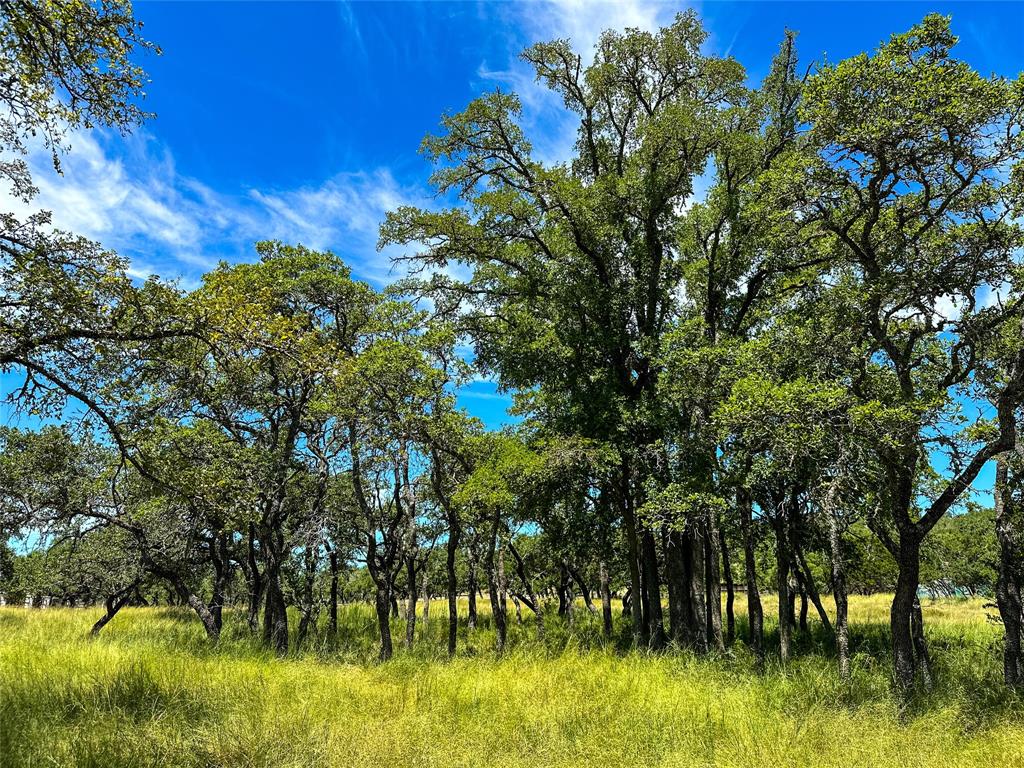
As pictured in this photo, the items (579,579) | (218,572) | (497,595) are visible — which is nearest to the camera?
(218,572)

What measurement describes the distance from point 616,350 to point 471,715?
32.2 ft

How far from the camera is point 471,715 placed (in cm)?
726

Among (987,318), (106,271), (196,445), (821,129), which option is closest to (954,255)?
(987,318)

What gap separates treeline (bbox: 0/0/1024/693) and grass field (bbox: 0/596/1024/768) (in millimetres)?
2144

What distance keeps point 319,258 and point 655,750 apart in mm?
13592

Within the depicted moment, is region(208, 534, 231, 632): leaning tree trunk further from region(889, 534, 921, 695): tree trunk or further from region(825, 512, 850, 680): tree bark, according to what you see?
region(889, 534, 921, 695): tree trunk

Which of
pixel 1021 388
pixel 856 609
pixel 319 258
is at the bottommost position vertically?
pixel 856 609

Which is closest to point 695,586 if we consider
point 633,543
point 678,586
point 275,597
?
point 678,586

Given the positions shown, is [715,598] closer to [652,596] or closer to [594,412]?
[652,596]

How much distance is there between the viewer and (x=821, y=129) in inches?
323

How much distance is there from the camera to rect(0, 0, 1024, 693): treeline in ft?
21.8

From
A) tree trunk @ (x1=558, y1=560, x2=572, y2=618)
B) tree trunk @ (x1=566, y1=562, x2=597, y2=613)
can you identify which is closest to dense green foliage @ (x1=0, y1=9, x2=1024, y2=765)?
tree trunk @ (x1=566, y1=562, x2=597, y2=613)

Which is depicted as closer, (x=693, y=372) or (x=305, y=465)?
(x=693, y=372)

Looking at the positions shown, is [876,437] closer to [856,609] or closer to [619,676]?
[619,676]
